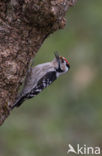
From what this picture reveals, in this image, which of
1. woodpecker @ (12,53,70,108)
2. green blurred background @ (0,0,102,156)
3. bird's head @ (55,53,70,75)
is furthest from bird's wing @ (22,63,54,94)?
green blurred background @ (0,0,102,156)

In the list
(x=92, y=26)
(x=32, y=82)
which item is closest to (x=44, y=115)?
(x=92, y=26)

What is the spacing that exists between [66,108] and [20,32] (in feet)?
21.7

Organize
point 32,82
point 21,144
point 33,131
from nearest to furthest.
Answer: point 32,82 < point 21,144 < point 33,131

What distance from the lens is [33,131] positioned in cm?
1198

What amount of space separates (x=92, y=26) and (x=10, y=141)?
227 inches

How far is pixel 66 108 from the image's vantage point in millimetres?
13125

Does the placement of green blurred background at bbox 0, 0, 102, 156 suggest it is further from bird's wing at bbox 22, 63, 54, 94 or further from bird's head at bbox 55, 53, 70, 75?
bird's wing at bbox 22, 63, 54, 94

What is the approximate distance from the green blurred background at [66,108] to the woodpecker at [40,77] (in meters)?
2.74

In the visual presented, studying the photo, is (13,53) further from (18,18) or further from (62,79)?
(62,79)

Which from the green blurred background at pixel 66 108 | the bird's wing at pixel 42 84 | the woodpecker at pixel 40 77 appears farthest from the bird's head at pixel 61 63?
the green blurred background at pixel 66 108

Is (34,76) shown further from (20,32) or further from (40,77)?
(20,32)

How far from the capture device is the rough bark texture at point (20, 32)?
6.50m

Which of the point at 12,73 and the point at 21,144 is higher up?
the point at 12,73

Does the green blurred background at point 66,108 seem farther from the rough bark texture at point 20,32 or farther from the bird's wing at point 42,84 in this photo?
the rough bark texture at point 20,32
